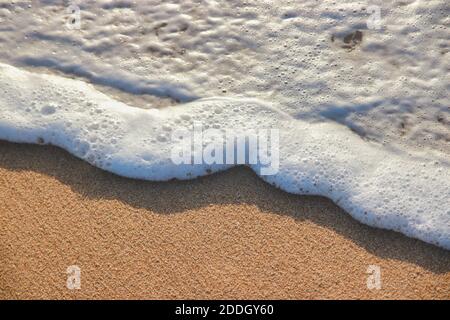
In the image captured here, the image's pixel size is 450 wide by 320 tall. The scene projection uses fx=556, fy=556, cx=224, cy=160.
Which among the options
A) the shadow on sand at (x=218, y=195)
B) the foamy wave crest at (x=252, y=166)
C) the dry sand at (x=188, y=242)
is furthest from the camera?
the foamy wave crest at (x=252, y=166)

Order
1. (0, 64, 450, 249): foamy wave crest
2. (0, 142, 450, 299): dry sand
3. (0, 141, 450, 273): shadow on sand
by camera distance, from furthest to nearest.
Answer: (0, 64, 450, 249): foamy wave crest, (0, 141, 450, 273): shadow on sand, (0, 142, 450, 299): dry sand

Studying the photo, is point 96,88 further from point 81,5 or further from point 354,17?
point 354,17

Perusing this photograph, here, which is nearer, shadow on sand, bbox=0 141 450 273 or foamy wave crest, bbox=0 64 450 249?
shadow on sand, bbox=0 141 450 273

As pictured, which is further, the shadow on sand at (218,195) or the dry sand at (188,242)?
the shadow on sand at (218,195)

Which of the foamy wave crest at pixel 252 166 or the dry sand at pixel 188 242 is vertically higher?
the foamy wave crest at pixel 252 166

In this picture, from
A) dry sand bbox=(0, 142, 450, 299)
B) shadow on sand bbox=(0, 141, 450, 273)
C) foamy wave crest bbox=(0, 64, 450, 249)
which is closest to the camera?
dry sand bbox=(0, 142, 450, 299)

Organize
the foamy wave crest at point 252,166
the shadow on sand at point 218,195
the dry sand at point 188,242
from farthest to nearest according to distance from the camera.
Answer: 1. the foamy wave crest at point 252,166
2. the shadow on sand at point 218,195
3. the dry sand at point 188,242
